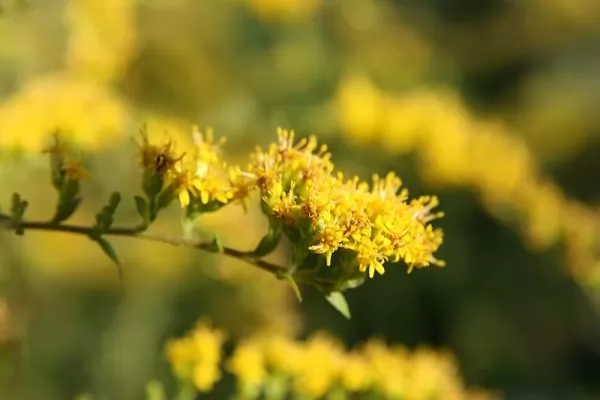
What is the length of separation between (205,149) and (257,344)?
0.34 metres

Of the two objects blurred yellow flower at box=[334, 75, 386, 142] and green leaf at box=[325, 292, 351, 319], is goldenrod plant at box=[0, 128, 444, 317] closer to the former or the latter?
green leaf at box=[325, 292, 351, 319]

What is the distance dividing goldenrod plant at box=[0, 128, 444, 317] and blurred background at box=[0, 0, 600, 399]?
0.58 ft

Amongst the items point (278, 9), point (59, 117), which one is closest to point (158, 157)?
point (59, 117)

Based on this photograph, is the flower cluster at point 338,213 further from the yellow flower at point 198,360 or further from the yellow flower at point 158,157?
the yellow flower at point 198,360

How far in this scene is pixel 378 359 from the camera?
102 cm

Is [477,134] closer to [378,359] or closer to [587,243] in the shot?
[587,243]

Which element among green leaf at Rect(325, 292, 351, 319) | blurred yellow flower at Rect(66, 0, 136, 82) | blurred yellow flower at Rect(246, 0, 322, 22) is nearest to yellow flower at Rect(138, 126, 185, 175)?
green leaf at Rect(325, 292, 351, 319)

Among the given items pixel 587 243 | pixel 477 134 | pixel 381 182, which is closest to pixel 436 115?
pixel 477 134

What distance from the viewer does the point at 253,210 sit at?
152 cm

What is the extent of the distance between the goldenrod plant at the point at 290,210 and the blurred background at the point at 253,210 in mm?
178

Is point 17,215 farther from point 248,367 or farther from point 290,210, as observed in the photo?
point 248,367

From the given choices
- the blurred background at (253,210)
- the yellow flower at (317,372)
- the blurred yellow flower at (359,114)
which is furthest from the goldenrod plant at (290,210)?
the blurred yellow flower at (359,114)

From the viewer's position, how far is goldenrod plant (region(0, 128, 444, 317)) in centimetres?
64

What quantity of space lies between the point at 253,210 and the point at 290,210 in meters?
0.87
